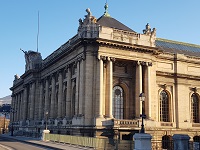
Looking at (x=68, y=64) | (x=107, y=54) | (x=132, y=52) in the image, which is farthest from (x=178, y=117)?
(x=68, y=64)

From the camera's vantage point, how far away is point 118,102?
42969 mm

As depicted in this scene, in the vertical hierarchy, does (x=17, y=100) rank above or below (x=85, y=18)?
below

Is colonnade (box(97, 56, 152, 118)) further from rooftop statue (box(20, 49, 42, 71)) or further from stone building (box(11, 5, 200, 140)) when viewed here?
rooftop statue (box(20, 49, 42, 71))

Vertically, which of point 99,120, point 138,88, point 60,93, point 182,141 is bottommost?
point 182,141

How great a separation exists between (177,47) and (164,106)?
15.3 meters

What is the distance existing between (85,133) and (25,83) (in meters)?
35.5

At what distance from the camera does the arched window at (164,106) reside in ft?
154

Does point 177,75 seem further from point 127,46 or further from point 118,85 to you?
point 127,46

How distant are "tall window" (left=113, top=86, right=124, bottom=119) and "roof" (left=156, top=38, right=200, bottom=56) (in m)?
15.4

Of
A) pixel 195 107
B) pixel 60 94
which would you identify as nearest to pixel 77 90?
pixel 60 94

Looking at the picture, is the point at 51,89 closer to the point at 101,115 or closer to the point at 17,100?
the point at 101,115

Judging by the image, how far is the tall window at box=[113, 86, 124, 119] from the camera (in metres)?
42.4

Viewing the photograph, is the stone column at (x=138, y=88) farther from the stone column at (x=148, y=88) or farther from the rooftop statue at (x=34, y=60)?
the rooftop statue at (x=34, y=60)

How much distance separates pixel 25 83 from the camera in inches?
2734
